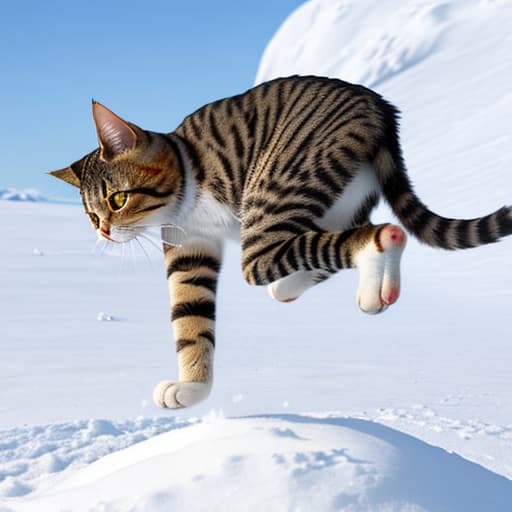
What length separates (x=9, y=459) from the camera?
3.22 metres

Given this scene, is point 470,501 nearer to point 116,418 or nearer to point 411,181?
point 411,181

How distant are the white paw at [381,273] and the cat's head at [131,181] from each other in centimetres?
78

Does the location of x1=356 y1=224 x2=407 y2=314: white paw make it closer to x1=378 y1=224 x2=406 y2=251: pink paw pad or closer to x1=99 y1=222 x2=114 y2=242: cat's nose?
x1=378 y1=224 x2=406 y2=251: pink paw pad

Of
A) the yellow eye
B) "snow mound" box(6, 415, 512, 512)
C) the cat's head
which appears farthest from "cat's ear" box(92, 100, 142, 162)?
"snow mound" box(6, 415, 512, 512)

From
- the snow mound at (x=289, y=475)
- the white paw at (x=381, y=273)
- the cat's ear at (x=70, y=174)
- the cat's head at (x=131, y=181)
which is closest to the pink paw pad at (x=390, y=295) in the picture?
the white paw at (x=381, y=273)

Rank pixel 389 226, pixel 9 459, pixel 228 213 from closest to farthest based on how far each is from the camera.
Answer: pixel 389 226 → pixel 228 213 → pixel 9 459

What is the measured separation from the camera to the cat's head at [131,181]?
2430mm

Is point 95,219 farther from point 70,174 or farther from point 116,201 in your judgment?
point 70,174

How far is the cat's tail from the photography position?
2.25 metres

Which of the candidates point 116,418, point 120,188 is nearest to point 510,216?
point 120,188

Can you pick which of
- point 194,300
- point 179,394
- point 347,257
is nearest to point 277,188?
point 347,257

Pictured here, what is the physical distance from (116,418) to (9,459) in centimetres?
59

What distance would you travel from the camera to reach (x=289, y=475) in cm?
201

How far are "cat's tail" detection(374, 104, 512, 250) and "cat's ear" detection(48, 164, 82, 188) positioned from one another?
1122mm
